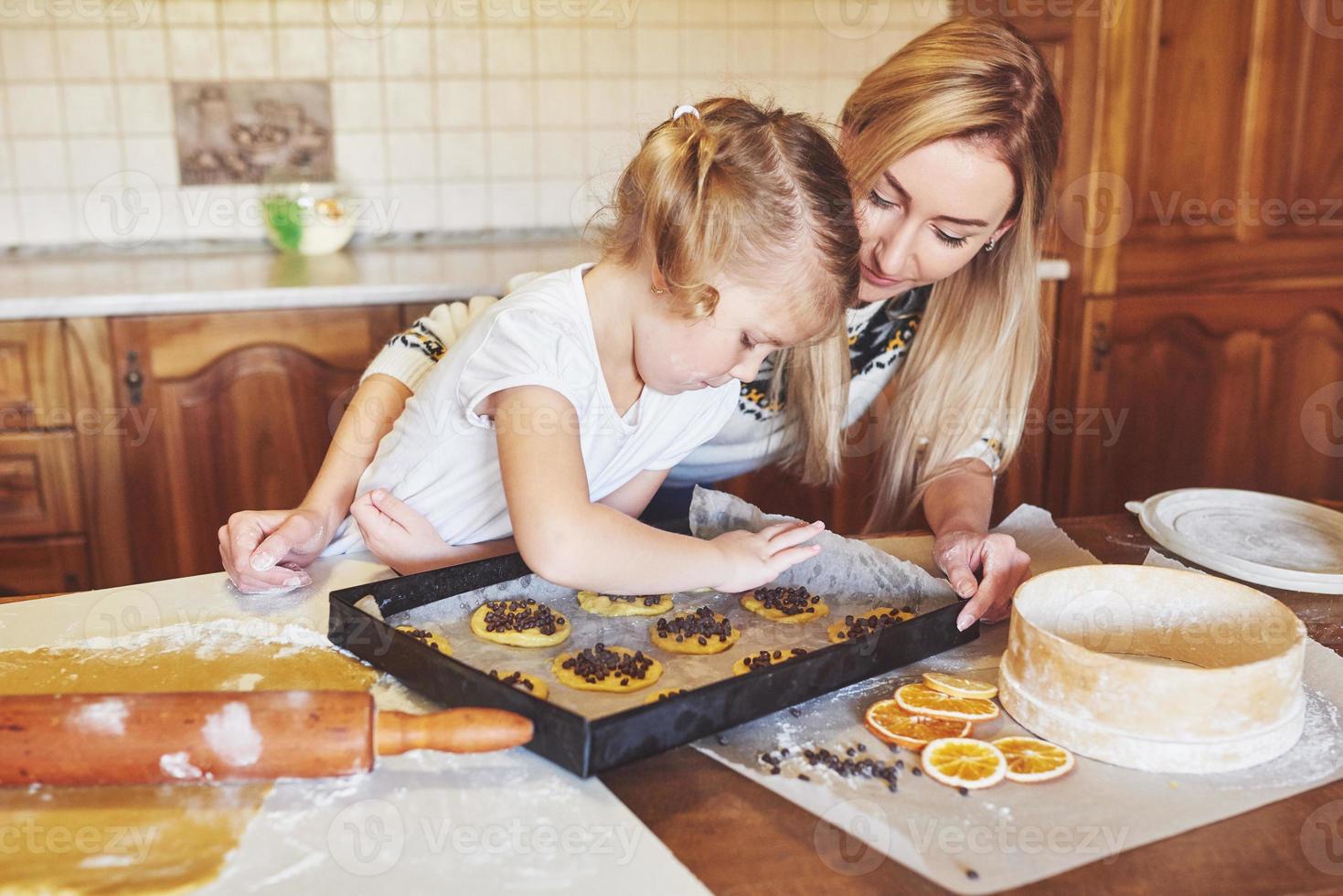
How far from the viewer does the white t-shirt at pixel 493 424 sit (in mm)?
1099

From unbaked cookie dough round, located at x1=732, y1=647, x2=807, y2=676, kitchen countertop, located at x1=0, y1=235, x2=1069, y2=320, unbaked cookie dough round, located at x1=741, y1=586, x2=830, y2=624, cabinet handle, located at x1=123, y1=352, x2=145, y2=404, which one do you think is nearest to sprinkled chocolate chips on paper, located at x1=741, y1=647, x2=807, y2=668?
unbaked cookie dough round, located at x1=732, y1=647, x2=807, y2=676

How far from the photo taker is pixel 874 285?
1.38m

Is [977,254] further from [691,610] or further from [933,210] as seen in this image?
[691,610]

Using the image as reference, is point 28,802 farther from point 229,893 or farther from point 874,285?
point 874,285

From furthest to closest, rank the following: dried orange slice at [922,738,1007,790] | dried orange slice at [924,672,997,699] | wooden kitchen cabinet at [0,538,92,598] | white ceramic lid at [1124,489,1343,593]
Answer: wooden kitchen cabinet at [0,538,92,598] < white ceramic lid at [1124,489,1343,593] < dried orange slice at [924,672,997,699] < dried orange slice at [922,738,1007,790]

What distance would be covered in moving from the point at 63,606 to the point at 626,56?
205 cm

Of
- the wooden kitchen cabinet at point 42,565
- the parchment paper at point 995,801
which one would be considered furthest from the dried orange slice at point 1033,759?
the wooden kitchen cabinet at point 42,565

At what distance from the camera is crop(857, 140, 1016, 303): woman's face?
4.13 ft

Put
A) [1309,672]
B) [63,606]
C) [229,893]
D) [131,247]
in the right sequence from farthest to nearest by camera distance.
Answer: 1. [131,247]
2. [63,606]
3. [1309,672]
4. [229,893]

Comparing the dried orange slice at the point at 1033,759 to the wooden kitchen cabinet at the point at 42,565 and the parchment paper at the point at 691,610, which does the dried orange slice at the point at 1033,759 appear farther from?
the wooden kitchen cabinet at the point at 42,565

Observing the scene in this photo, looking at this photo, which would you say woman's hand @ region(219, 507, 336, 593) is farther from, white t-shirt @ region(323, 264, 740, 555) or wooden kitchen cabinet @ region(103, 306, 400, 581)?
wooden kitchen cabinet @ region(103, 306, 400, 581)

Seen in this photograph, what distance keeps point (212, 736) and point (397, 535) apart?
42 centimetres

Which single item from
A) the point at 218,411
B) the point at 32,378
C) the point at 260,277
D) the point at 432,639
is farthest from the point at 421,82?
the point at 432,639

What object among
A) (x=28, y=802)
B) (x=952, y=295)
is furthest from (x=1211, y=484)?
(x=28, y=802)
